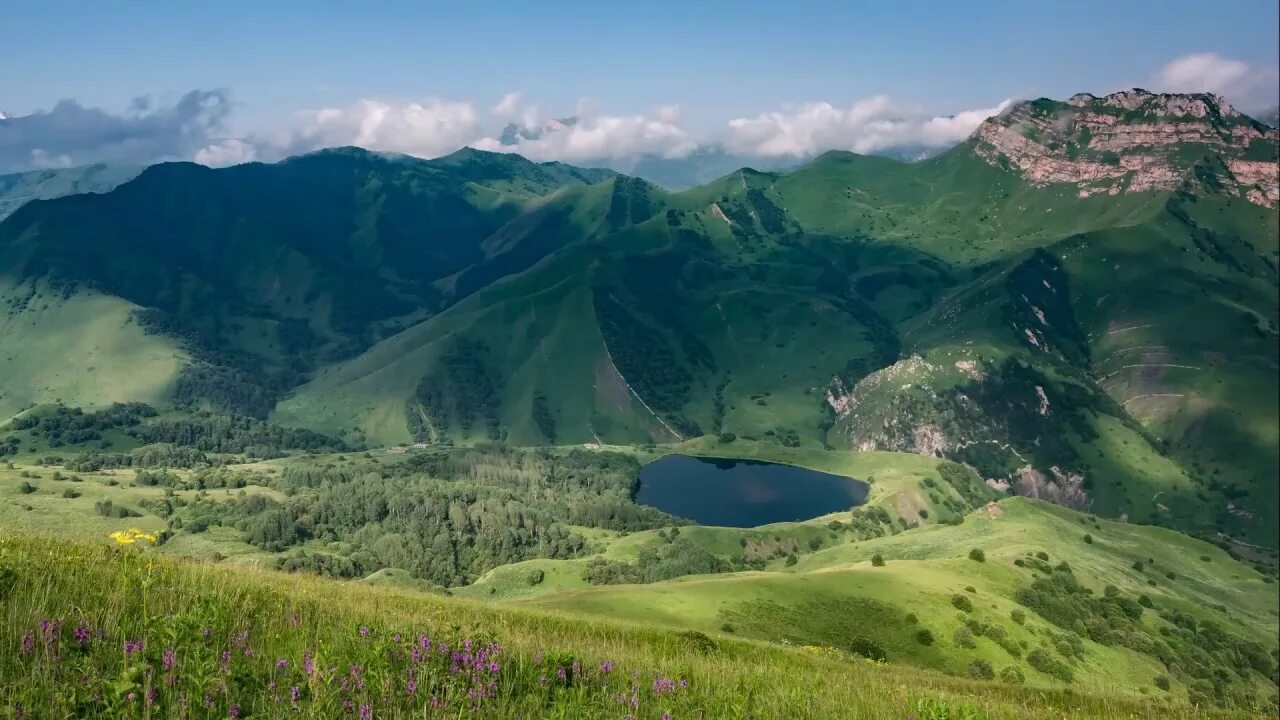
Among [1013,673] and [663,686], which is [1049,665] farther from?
[663,686]

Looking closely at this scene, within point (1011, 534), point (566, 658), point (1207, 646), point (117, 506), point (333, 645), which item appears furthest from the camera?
point (117, 506)

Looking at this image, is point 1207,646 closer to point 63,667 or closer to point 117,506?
point 63,667

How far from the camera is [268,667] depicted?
813cm

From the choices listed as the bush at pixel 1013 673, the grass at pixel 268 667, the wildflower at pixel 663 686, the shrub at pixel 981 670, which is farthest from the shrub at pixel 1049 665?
the wildflower at pixel 663 686

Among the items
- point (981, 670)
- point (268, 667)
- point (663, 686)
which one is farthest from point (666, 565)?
point (268, 667)

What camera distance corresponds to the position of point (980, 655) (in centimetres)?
7744

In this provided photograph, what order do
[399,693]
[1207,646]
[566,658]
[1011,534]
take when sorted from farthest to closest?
[1011,534], [1207,646], [566,658], [399,693]

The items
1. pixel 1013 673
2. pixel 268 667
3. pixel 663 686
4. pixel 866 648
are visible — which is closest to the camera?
pixel 268 667

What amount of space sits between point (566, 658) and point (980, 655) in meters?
82.8

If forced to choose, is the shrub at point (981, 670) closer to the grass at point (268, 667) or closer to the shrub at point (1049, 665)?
the shrub at point (1049, 665)

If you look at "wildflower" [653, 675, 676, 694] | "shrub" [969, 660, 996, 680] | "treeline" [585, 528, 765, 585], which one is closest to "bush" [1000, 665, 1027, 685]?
"shrub" [969, 660, 996, 680]

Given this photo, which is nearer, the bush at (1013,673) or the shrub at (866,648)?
the shrub at (866,648)

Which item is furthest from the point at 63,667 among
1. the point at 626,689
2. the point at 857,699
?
the point at 857,699

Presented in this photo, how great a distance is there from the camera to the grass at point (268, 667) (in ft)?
23.1
